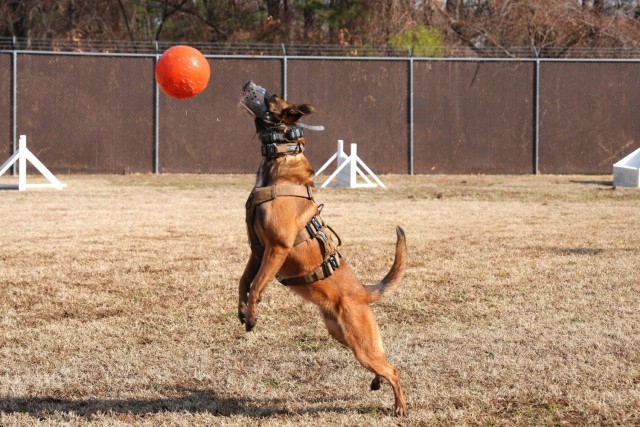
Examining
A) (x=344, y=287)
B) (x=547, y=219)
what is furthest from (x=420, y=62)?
(x=344, y=287)

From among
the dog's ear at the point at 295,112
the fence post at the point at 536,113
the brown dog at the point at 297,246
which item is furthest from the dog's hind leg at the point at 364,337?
the fence post at the point at 536,113

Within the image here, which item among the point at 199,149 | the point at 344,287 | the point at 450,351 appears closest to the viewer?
the point at 344,287

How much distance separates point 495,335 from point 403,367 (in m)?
0.97

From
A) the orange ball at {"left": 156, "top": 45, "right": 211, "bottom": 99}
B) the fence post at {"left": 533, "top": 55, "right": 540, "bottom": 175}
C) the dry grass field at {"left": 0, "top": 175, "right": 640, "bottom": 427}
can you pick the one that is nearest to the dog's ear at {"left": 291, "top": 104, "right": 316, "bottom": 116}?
the dry grass field at {"left": 0, "top": 175, "right": 640, "bottom": 427}

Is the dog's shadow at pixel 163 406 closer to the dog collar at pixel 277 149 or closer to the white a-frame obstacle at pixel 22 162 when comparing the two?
the dog collar at pixel 277 149

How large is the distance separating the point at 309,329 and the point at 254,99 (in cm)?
225

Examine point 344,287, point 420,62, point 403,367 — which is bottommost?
point 403,367

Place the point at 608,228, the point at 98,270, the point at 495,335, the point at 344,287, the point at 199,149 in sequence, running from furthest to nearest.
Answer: the point at 199,149, the point at 608,228, the point at 98,270, the point at 495,335, the point at 344,287

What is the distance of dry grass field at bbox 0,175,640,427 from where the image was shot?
4.58 m

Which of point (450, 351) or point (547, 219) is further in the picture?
point (547, 219)

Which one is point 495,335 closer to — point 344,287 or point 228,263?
point 344,287

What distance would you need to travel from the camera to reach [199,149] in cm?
2066

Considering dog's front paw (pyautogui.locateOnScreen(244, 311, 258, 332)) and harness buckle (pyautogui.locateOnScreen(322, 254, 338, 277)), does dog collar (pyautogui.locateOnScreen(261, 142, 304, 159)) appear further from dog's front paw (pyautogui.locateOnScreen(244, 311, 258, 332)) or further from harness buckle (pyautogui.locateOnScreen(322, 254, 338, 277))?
dog's front paw (pyautogui.locateOnScreen(244, 311, 258, 332))

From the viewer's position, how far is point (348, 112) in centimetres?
2114
